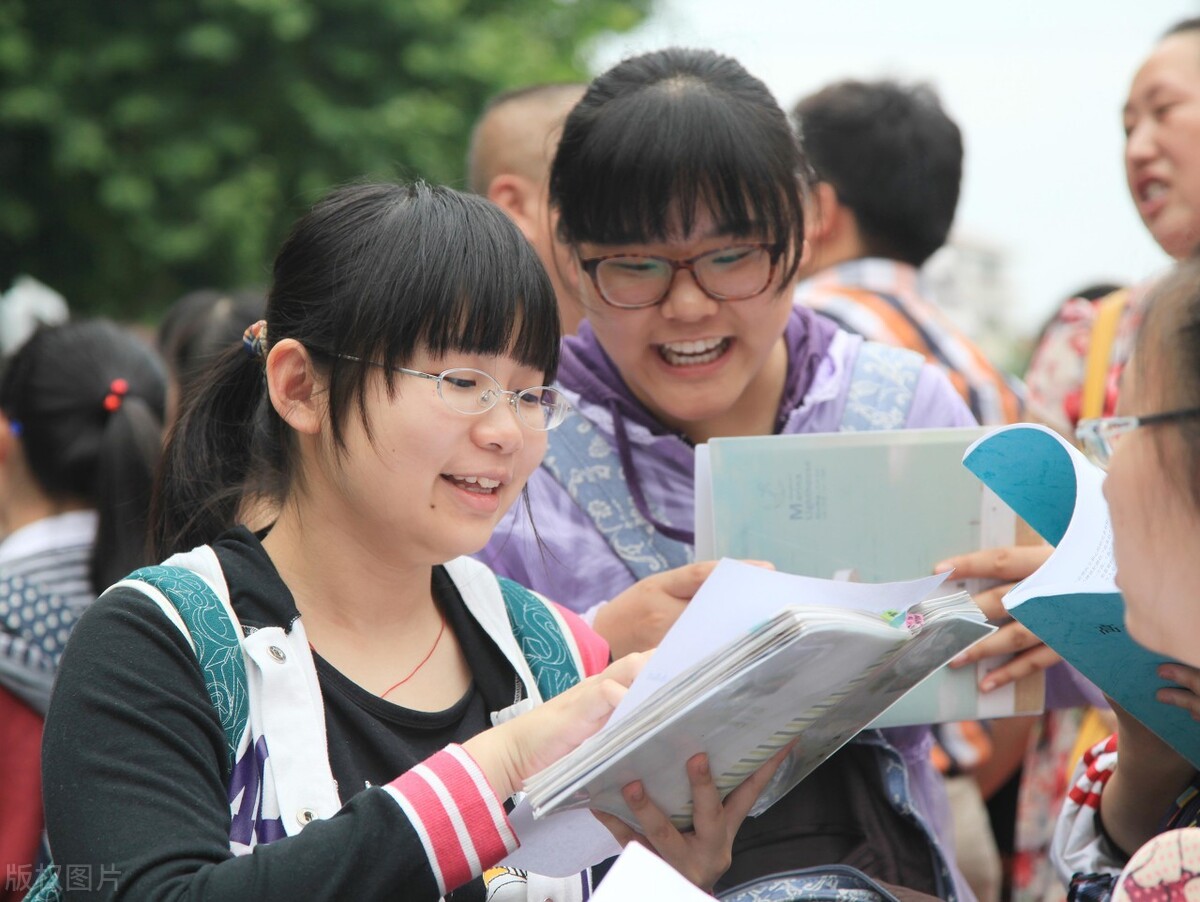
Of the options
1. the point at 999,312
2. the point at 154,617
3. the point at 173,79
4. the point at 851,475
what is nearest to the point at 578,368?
the point at 851,475

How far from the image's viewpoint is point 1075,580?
1.78m

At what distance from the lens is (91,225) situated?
37.7 feet

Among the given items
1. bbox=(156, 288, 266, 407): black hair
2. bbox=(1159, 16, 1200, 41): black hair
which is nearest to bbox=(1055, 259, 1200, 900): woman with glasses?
bbox=(1159, 16, 1200, 41): black hair

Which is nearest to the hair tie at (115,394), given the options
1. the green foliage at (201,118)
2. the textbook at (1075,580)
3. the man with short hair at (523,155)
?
the man with short hair at (523,155)

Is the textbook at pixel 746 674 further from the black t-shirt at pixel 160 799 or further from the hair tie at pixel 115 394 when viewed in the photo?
the hair tie at pixel 115 394

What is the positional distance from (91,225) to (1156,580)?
438 inches

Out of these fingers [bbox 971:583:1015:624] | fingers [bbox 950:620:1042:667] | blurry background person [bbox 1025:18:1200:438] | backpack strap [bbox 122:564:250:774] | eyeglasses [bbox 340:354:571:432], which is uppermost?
blurry background person [bbox 1025:18:1200:438]

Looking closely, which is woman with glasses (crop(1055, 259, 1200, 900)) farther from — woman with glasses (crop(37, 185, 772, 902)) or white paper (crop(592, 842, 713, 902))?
woman with glasses (crop(37, 185, 772, 902))

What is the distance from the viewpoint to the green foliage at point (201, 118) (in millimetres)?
10539

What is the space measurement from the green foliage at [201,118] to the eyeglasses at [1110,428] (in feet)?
30.8

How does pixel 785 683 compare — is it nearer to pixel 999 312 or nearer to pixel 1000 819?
pixel 1000 819

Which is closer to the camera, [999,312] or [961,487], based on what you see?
[961,487]

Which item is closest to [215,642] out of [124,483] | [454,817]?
[454,817]

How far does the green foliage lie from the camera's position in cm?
1054
